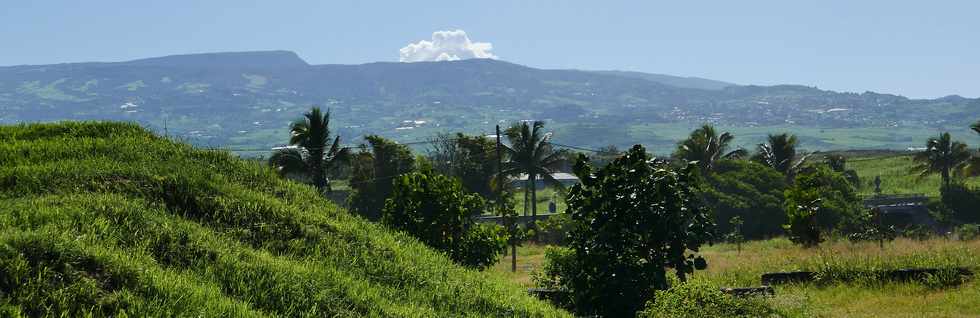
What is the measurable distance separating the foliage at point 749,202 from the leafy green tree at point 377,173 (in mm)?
26038

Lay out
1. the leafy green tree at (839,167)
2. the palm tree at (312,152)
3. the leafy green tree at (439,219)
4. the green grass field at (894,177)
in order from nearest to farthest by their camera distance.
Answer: the leafy green tree at (439,219)
the palm tree at (312,152)
the leafy green tree at (839,167)
the green grass field at (894,177)

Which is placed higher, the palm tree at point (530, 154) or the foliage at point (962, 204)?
the palm tree at point (530, 154)

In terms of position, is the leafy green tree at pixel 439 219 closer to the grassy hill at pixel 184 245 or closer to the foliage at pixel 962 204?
the grassy hill at pixel 184 245

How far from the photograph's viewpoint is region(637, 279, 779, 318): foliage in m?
14.0

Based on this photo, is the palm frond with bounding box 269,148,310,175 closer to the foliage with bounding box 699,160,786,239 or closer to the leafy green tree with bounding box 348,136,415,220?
the leafy green tree with bounding box 348,136,415,220

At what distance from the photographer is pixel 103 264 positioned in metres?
9.61

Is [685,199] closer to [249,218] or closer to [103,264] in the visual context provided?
[249,218]

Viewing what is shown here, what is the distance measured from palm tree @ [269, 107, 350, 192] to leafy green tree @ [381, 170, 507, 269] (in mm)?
20910

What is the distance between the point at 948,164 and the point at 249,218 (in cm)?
9452

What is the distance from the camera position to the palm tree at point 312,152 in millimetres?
46856

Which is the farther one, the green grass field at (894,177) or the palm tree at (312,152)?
the green grass field at (894,177)

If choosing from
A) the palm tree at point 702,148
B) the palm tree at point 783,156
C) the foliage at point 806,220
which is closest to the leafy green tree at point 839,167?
the palm tree at point 783,156

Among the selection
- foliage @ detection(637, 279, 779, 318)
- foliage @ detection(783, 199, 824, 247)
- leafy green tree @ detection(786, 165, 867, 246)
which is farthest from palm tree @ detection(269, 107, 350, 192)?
foliage @ detection(637, 279, 779, 318)

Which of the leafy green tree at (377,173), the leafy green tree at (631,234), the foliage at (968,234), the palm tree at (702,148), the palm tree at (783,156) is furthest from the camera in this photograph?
the palm tree at (783,156)
